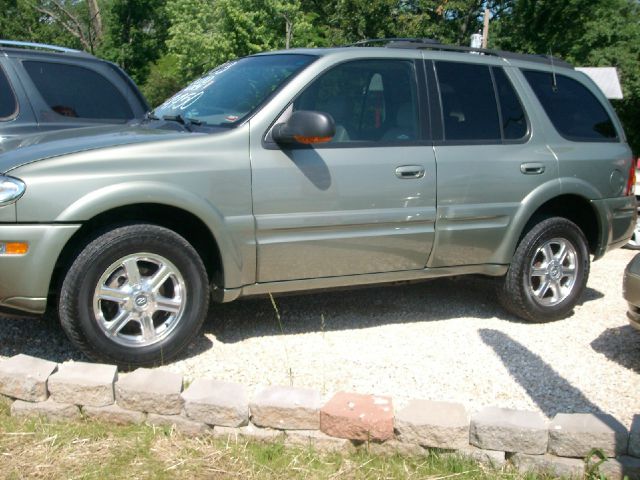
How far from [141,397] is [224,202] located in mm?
1260

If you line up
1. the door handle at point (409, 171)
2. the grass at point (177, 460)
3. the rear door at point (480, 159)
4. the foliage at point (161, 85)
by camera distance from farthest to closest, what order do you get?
the foliage at point (161, 85)
the rear door at point (480, 159)
the door handle at point (409, 171)
the grass at point (177, 460)

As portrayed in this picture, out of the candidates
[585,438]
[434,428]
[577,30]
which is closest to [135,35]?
[577,30]

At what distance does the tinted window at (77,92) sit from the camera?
19.4 feet

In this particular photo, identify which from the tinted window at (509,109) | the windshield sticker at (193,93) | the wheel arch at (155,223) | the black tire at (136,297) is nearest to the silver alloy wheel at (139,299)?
the black tire at (136,297)

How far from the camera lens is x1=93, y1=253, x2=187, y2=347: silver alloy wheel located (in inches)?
151

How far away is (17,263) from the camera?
3570 millimetres

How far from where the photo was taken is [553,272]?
5.40 m

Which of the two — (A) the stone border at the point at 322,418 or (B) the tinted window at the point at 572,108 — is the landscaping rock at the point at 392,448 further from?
(B) the tinted window at the point at 572,108

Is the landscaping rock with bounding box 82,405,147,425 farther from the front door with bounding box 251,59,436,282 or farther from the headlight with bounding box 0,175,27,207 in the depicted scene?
the front door with bounding box 251,59,436,282

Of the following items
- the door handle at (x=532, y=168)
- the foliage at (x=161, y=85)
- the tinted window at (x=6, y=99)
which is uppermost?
the tinted window at (x=6, y=99)

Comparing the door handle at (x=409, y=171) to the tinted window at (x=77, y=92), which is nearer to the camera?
→ the door handle at (x=409, y=171)

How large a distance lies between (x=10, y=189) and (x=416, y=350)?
2.60 m

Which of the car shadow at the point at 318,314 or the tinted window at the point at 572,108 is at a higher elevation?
the tinted window at the point at 572,108

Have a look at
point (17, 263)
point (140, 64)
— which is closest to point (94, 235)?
point (17, 263)
